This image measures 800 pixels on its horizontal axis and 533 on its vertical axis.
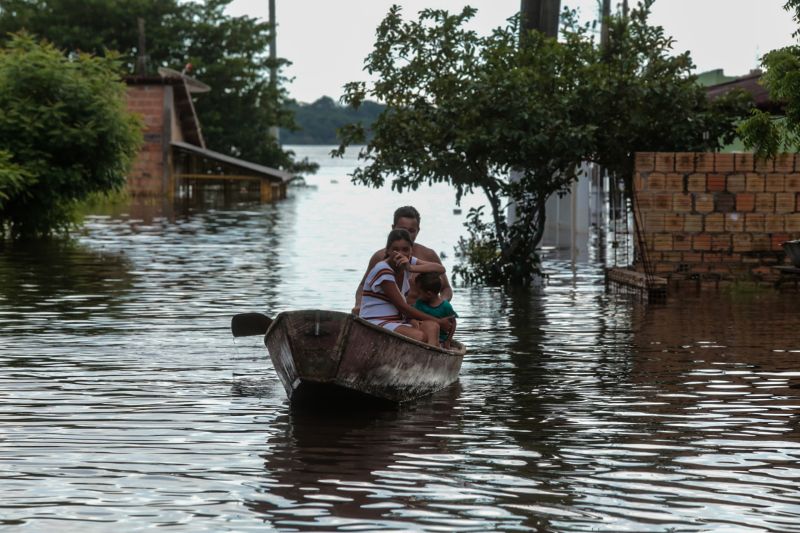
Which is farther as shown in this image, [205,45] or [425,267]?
[205,45]

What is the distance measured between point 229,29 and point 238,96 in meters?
3.34

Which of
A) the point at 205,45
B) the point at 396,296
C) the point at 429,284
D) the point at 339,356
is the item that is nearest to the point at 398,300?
the point at 396,296

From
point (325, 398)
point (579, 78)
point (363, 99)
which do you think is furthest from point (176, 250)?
point (325, 398)

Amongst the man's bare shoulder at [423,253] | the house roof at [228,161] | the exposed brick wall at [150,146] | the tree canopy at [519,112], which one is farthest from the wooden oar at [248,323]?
the house roof at [228,161]

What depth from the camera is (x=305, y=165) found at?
92000 mm

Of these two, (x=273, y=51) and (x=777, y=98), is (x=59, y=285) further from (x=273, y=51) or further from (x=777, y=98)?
(x=273, y=51)

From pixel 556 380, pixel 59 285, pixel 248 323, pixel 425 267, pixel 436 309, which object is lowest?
pixel 556 380

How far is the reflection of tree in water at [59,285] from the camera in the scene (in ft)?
62.8

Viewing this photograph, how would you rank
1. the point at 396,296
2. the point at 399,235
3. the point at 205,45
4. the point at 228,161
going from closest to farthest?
the point at 399,235, the point at 396,296, the point at 228,161, the point at 205,45

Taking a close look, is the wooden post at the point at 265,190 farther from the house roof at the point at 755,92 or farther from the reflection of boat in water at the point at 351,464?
the reflection of boat in water at the point at 351,464

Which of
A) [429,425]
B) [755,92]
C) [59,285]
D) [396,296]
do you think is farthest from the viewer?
[755,92]

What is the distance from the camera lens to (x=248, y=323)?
47.0 ft

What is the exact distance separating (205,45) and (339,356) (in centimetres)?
6889

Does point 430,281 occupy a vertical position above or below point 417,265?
below
